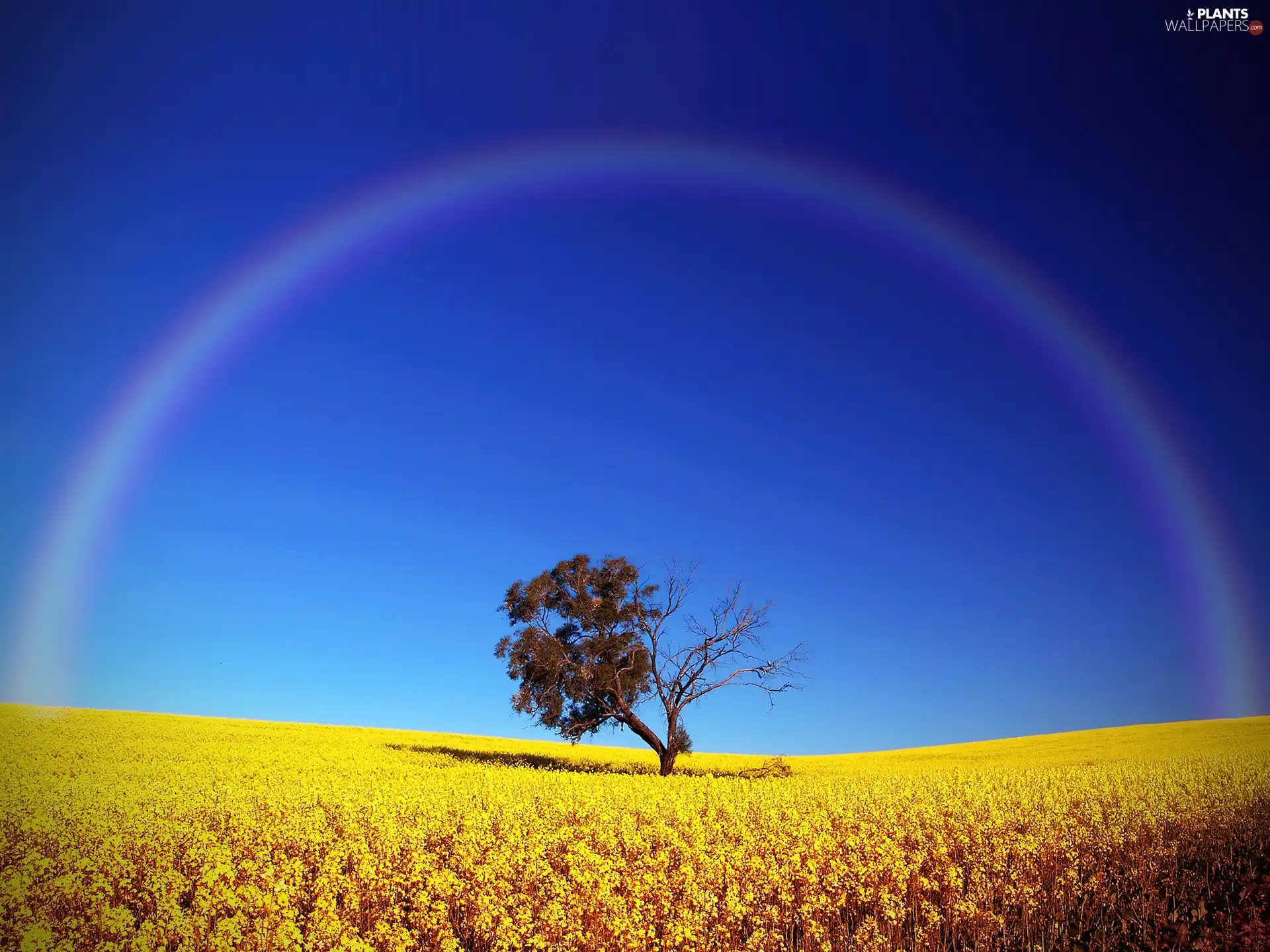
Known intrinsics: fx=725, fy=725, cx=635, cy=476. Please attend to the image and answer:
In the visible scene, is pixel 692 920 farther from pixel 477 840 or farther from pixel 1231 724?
pixel 1231 724

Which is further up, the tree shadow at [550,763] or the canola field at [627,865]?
the canola field at [627,865]

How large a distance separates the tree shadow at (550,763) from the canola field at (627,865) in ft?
36.9

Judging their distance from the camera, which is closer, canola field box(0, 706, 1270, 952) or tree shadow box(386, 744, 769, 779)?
canola field box(0, 706, 1270, 952)

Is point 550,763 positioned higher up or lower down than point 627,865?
lower down

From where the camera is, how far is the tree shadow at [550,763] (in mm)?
31438

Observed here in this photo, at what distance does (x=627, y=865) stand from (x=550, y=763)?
1076 inches

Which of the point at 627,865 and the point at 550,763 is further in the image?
the point at 550,763

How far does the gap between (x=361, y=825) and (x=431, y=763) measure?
19128 millimetres

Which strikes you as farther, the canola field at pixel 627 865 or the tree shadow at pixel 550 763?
the tree shadow at pixel 550 763

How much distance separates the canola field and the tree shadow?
36.9 feet

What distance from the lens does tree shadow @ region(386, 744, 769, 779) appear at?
31438 mm

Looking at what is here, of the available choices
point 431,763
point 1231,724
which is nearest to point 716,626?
point 431,763

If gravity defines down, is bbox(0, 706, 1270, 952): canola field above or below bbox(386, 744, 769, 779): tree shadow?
above

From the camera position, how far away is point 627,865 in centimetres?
974
